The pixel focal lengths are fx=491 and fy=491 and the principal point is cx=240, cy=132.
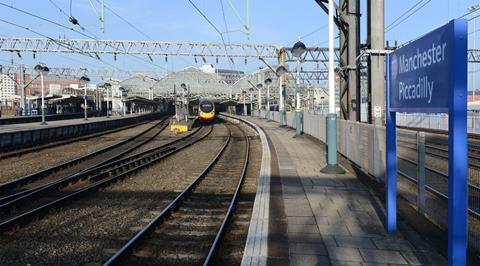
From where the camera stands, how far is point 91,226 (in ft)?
27.8

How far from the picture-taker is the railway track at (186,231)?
6551mm

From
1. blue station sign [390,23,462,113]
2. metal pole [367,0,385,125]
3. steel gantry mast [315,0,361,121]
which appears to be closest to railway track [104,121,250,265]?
blue station sign [390,23,462,113]

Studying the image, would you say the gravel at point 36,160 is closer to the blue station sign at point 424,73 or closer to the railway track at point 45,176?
the railway track at point 45,176

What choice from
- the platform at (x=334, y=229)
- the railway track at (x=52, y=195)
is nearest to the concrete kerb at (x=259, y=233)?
the platform at (x=334, y=229)

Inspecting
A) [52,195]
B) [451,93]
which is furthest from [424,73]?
[52,195]

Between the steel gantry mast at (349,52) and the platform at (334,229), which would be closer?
the platform at (334,229)

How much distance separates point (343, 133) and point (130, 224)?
1013 cm

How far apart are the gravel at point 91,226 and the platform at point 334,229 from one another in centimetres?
246

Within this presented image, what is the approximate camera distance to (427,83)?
5.11 metres

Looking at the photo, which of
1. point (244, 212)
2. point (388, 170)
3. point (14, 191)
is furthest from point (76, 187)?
point (388, 170)

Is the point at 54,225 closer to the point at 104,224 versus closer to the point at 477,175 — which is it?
the point at 104,224

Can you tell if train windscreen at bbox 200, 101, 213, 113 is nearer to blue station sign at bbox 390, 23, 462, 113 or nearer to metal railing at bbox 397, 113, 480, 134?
metal railing at bbox 397, 113, 480, 134

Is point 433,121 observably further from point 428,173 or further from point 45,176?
point 428,173

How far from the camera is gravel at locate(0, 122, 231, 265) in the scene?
6730 millimetres
